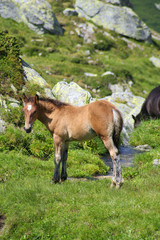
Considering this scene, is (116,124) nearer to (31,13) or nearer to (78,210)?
(78,210)

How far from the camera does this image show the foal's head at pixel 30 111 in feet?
27.5

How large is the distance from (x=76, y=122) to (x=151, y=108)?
10.9 meters

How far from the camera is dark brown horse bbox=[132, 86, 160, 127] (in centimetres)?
1785

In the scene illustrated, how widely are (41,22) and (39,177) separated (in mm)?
37494

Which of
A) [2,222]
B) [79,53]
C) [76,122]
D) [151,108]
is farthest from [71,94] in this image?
[79,53]

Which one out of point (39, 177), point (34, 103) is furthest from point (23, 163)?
point (34, 103)

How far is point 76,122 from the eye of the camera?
866 centimetres

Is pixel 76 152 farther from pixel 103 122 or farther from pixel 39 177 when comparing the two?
pixel 103 122

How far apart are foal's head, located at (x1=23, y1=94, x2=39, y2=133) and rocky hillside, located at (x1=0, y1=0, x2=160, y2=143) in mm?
7080

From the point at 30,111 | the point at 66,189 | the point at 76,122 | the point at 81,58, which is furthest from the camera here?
the point at 81,58

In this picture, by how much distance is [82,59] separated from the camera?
3853 cm

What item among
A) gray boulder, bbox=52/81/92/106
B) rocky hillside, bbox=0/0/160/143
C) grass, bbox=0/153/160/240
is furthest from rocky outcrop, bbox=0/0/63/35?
grass, bbox=0/153/160/240

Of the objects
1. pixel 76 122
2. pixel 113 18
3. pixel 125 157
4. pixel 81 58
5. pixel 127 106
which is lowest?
pixel 81 58

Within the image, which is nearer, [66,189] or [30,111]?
[66,189]
